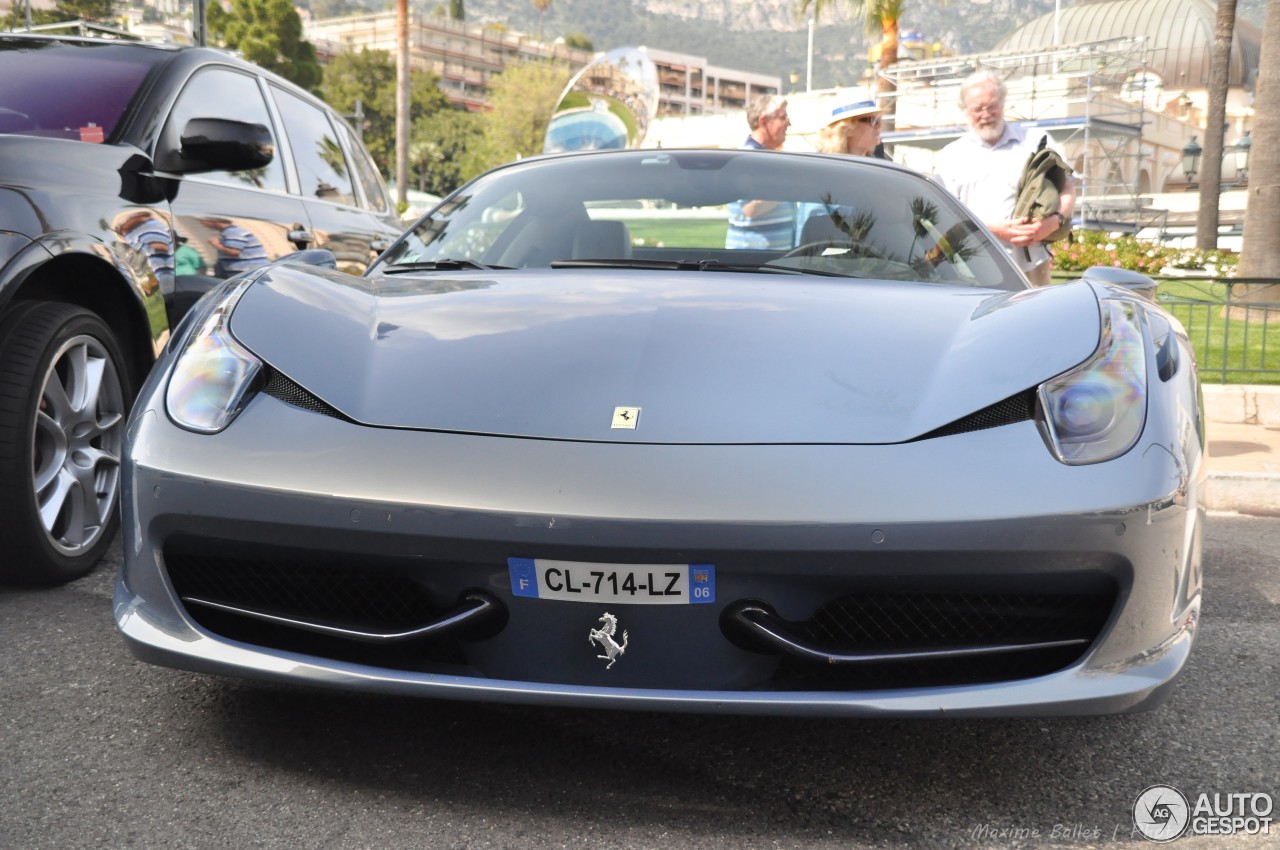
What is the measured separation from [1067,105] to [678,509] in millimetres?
44353

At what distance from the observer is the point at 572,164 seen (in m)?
3.74

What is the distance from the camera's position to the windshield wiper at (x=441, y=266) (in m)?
3.17

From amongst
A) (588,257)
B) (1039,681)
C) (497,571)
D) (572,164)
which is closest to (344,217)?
(572,164)

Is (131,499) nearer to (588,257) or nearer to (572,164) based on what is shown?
(588,257)

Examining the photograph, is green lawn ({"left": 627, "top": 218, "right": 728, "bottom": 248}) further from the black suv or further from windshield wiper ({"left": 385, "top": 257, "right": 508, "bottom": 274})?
the black suv

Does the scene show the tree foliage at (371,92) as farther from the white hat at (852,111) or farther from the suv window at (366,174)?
the white hat at (852,111)

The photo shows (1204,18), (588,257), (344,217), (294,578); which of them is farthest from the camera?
(1204,18)

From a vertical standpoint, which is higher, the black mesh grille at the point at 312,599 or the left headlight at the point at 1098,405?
the left headlight at the point at 1098,405

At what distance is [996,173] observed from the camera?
584 centimetres

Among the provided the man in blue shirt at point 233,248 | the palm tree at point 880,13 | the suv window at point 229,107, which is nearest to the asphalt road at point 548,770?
the man in blue shirt at point 233,248

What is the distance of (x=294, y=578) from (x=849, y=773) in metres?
1.04

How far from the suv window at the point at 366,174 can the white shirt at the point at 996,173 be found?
2.56m

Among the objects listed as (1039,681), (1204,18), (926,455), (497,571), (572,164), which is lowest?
(1039,681)

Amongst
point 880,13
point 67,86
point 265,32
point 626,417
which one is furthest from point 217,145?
point 265,32
